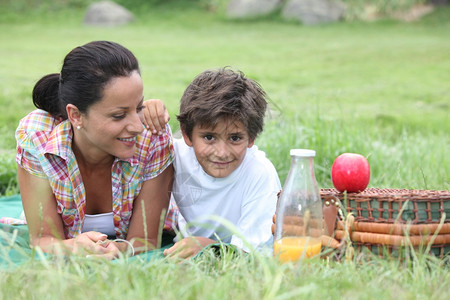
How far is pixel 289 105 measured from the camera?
8133 millimetres

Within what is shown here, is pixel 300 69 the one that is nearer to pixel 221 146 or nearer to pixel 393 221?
pixel 221 146

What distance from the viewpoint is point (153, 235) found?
A: 3.50 metres

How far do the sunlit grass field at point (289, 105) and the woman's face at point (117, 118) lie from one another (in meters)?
0.74

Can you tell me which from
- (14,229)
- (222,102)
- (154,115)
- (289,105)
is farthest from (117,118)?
(289,105)

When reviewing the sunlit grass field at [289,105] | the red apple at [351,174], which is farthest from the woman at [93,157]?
the red apple at [351,174]

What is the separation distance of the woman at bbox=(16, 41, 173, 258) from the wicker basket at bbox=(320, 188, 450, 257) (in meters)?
0.99

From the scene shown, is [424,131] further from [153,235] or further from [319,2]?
[319,2]

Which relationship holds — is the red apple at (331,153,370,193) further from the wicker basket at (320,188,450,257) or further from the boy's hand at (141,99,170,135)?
the boy's hand at (141,99,170,135)

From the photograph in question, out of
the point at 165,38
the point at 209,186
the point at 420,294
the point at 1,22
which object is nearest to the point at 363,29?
the point at 165,38

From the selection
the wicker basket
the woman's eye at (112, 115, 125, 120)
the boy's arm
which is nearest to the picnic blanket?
the boy's arm

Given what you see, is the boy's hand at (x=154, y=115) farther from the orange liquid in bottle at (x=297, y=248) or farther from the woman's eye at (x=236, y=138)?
the orange liquid in bottle at (x=297, y=248)

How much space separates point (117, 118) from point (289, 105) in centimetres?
511

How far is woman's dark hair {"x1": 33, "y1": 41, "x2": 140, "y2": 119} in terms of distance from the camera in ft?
10.4

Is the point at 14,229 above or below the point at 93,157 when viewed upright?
below
